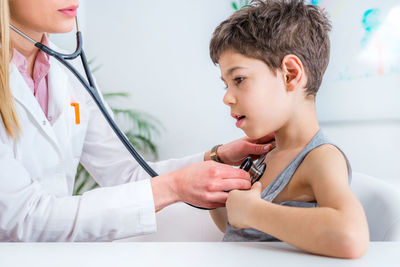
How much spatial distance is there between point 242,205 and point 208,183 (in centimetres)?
11

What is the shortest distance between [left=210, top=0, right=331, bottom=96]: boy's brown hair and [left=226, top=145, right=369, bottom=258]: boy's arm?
254 millimetres

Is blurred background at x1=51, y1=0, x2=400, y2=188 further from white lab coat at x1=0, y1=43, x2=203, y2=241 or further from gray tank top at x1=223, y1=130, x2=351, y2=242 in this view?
gray tank top at x1=223, y1=130, x2=351, y2=242

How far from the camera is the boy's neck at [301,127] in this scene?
0.98m

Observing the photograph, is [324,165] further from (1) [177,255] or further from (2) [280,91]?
(1) [177,255]

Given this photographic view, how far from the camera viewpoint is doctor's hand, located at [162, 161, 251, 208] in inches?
34.3

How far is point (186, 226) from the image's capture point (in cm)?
126

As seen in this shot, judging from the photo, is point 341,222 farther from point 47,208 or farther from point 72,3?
point 72,3

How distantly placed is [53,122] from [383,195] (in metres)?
0.90

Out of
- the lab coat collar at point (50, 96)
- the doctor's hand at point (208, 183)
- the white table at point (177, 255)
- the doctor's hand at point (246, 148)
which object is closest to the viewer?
the white table at point (177, 255)

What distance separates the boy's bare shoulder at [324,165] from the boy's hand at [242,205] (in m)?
0.11

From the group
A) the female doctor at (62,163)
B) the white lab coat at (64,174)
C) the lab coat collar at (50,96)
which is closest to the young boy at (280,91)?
the female doctor at (62,163)

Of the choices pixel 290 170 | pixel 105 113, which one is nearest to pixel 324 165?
pixel 290 170

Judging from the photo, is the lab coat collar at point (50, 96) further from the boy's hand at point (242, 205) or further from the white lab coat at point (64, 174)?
the boy's hand at point (242, 205)

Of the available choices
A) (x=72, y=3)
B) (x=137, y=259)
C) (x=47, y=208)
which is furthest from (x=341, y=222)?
(x=72, y=3)
